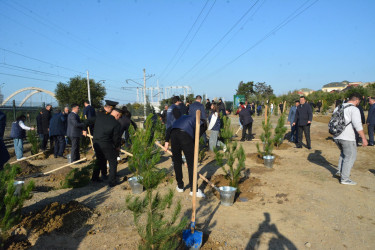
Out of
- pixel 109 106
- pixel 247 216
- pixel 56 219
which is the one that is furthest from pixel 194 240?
pixel 109 106

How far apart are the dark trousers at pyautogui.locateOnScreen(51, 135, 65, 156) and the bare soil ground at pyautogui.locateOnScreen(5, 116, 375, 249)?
9.38ft

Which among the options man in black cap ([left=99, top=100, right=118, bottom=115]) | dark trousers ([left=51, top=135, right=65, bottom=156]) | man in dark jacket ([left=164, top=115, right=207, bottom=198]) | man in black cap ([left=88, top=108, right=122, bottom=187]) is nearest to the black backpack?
man in dark jacket ([left=164, top=115, right=207, bottom=198])

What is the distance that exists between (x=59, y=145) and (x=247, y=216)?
727cm

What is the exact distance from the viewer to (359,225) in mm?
3590

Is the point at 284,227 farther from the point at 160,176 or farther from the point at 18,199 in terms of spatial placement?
the point at 18,199

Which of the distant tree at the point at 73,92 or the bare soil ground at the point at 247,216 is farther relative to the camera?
the distant tree at the point at 73,92

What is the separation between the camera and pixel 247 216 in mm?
3867

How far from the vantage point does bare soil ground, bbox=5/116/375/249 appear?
3162 millimetres

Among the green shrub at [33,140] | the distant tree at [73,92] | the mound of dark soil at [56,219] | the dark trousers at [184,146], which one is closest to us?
the mound of dark soil at [56,219]

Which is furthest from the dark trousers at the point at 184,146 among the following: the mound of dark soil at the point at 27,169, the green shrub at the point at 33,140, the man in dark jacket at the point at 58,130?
the green shrub at the point at 33,140

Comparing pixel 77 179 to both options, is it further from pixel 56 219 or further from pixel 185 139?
pixel 185 139

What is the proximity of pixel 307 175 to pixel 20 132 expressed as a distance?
8.29m

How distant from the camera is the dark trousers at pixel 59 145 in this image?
8664 mm

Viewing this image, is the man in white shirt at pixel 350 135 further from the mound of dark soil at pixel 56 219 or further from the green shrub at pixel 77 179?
the green shrub at pixel 77 179
